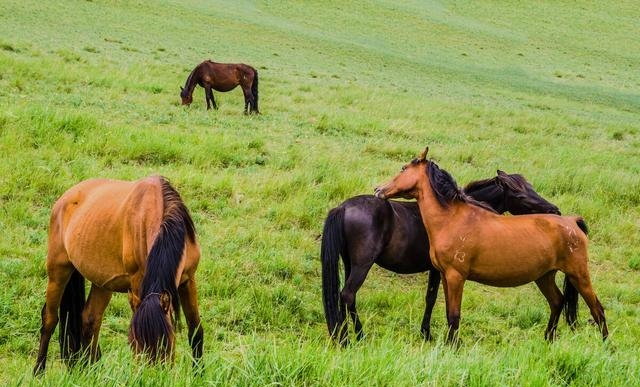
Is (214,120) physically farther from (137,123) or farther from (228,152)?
(228,152)

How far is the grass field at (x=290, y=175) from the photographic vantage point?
3.93 metres

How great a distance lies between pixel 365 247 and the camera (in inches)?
257

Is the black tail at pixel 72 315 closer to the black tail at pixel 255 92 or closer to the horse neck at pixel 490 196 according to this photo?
the horse neck at pixel 490 196

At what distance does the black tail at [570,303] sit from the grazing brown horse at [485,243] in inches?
5.8

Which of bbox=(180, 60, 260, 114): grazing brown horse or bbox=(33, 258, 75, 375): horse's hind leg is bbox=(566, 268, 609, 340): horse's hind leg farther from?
bbox=(180, 60, 260, 114): grazing brown horse

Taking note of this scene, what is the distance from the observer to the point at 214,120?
15008 millimetres

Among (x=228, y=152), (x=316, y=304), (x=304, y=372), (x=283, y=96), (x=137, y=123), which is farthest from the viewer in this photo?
(x=283, y=96)

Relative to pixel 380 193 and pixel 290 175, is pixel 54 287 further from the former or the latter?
pixel 290 175

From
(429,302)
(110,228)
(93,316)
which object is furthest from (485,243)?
(93,316)

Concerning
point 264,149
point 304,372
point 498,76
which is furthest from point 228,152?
point 498,76

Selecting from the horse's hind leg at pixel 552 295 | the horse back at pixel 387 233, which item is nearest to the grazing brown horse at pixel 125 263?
the horse back at pixel 387 233

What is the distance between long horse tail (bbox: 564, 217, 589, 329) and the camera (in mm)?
6727

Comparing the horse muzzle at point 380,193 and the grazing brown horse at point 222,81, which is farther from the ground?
the horse muzzle at point 380,193

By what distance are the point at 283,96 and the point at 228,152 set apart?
8448 millimetres
